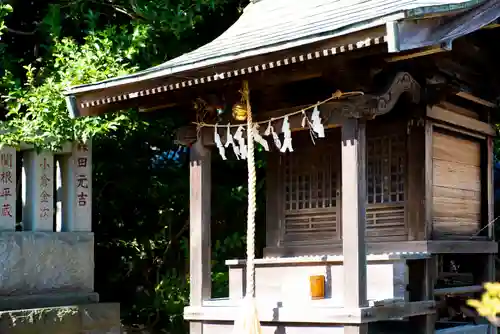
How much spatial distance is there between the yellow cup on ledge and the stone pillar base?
9.54 ft

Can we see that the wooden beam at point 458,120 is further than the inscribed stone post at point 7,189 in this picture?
No

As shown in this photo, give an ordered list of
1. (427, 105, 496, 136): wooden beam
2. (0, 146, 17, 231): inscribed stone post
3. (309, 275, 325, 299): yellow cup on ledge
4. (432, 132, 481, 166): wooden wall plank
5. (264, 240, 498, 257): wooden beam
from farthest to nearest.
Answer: (0, 146, 17, 231): inscribed stone post
(432, 132, 481, 166): wooden wall plank
(427, 105, 496, 136): wooden beam
(264, 240, 498, 257): wooden beam
(309, 275, 325, 299): yellow cup on ledge

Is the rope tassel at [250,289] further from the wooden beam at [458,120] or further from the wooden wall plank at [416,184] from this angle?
the wooden beam at [458,120]

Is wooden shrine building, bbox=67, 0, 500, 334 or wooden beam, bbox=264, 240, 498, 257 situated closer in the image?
wooden shrine building, bbox=67, 0, 500, 334

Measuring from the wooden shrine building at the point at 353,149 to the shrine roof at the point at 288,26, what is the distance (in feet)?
0.06

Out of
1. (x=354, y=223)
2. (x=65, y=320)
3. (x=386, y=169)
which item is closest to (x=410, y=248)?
(x=386, y=169)

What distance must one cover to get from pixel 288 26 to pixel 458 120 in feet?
6.70

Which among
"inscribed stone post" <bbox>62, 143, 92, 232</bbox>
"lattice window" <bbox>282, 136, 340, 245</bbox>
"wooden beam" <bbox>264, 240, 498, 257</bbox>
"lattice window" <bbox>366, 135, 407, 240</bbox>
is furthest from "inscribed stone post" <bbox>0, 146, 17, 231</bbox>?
"lattice window" <bbox>366, 135, 407, 240</bbox>

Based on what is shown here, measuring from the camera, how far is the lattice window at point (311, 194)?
705cm

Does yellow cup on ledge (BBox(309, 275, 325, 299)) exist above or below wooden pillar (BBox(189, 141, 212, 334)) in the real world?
below

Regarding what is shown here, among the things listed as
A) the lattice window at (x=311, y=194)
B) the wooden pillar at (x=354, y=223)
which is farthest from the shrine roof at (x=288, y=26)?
the lattice window at (x=311, y=194)

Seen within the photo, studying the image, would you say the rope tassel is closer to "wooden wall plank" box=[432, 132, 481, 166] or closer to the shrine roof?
the shrine roof

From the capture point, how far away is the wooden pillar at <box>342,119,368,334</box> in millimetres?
5543

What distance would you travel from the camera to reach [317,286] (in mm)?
6234
